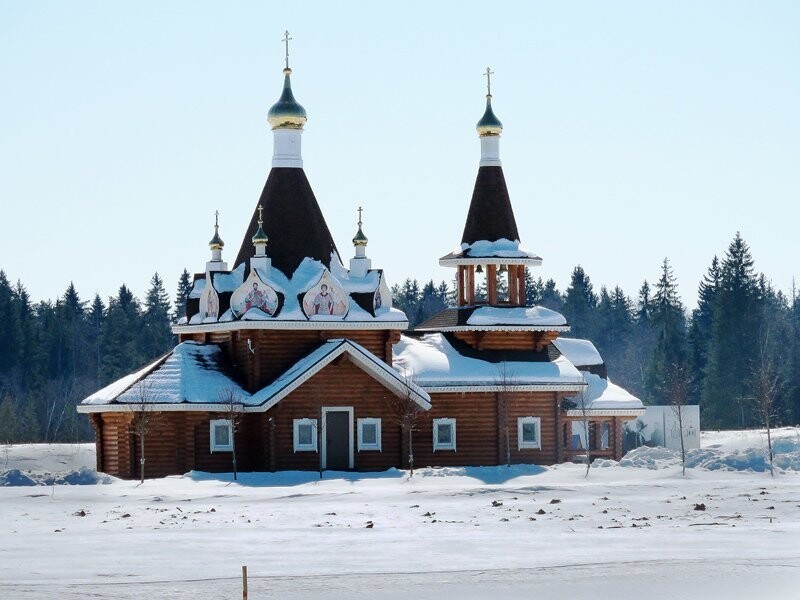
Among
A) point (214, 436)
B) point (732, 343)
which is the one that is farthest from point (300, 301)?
point (732, 343)

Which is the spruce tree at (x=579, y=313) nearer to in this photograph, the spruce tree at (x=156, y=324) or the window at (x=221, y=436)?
the spruce tree at (x=156, y=324)

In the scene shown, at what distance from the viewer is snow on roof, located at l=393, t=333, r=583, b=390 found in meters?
46.2

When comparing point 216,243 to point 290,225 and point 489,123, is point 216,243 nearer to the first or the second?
point 290,225

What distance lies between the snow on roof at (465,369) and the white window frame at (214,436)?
5.79 m

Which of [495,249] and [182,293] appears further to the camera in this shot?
[182,293]

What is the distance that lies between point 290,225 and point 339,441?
6.50 meters

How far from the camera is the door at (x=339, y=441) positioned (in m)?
43.5

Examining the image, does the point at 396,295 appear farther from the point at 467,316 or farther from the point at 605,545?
the point at 605,545

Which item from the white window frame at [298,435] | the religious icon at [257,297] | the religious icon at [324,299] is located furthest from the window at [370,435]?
the religious icon at [257,297]

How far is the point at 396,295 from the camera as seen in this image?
118 m

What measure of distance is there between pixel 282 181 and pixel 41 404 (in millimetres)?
43511

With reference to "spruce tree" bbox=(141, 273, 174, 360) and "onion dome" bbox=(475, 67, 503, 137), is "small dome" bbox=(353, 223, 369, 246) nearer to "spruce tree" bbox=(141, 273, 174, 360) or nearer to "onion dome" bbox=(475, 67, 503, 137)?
"onion dome" bbox=(475, 67, 503, 137)

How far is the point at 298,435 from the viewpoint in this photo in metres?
43.2

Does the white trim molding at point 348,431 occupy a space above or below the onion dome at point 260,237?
below
